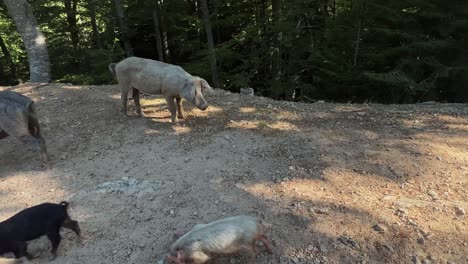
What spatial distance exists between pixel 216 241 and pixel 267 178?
1.85 meters

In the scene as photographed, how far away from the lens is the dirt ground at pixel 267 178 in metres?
4.62

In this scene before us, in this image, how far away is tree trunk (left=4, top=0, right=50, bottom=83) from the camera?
10.7 meters

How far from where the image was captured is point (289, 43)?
40.5 feet

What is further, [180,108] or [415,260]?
[180,108]

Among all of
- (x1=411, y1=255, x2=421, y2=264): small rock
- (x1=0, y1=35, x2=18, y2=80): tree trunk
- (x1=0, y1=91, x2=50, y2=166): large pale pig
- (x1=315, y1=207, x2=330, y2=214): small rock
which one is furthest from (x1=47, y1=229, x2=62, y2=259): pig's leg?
(x1=0, y1=35, x2=18, y2=80): tree trunk

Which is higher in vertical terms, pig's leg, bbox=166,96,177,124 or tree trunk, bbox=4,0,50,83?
tree trunk, bbox=4,0,50,83

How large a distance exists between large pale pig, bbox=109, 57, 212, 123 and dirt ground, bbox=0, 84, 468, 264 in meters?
0.52

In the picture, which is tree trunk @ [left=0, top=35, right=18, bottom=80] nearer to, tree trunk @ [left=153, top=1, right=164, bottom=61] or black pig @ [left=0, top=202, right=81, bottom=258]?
tree trunk @ [left=153, top=1, right=164, bottom=61]

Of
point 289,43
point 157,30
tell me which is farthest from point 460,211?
point 157,30

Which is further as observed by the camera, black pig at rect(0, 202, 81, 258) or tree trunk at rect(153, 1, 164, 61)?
tree trunk at rect(153, 1, 164, 61)

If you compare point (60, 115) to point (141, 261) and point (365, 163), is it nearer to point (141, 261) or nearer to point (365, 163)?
point (141, 261)

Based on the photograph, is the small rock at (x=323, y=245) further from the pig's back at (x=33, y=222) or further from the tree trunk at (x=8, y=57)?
the tree trunk at (x=8, y=57)

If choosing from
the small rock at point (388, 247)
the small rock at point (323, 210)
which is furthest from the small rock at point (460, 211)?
the small rock at point (323, 210)

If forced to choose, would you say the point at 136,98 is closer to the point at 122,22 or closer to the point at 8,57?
the point at 122,22
